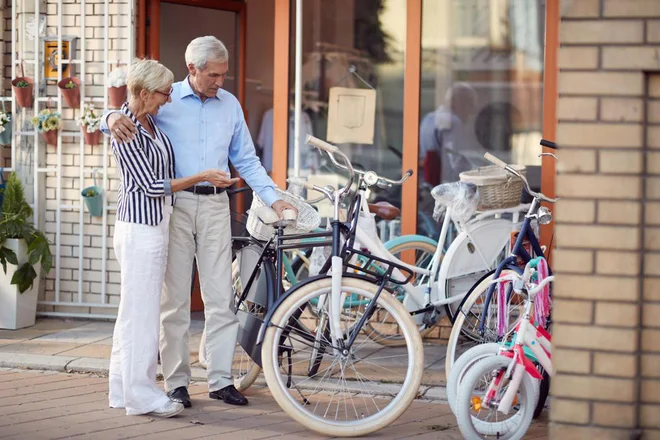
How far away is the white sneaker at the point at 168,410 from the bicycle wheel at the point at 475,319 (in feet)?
4.61

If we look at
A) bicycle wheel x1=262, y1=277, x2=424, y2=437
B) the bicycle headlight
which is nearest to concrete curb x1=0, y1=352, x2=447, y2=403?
bicycle wheel x1=262, y1=277, x2=424, y2=437

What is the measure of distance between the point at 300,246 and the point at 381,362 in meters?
1.52

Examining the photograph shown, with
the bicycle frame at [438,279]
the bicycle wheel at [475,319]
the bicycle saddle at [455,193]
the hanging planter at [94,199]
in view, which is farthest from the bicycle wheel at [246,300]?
the hanging planter at [94,199]

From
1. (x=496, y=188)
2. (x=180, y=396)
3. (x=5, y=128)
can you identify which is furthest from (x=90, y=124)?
(x=496, y=188)

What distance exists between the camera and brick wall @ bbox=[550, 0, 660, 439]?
12.3 feet

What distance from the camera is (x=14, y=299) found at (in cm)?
822

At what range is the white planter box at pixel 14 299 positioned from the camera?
27.0 ft

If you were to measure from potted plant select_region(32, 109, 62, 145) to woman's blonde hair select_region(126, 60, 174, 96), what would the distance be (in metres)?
3.10

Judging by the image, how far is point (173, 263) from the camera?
19.5 feet

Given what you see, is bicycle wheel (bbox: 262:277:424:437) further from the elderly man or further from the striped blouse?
the striped blouse

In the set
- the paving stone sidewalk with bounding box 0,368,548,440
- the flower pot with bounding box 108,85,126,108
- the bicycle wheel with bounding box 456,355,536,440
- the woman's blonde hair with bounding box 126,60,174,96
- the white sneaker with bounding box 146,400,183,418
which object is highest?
the flower pot with bounding box 108,85,126,108

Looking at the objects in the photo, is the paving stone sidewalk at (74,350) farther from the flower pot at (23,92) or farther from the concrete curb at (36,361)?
the flower pot at (23,92)

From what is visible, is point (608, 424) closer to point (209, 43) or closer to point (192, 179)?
point (192, 179)

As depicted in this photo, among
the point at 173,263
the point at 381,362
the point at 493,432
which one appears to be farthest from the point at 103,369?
the point at 493,432
